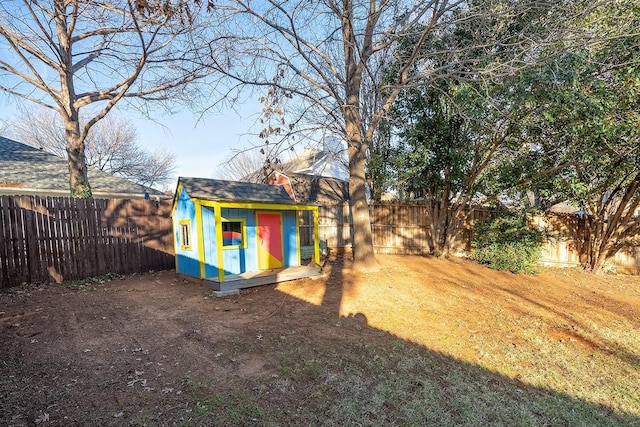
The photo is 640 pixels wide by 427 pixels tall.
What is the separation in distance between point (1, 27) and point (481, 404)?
466 inches

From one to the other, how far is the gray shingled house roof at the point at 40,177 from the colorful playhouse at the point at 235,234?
639cm

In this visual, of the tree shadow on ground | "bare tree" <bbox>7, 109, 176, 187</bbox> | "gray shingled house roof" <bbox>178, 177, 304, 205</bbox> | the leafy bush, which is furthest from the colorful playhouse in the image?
"bare tree" <bbox>7, 109, 176, 187</bbox>

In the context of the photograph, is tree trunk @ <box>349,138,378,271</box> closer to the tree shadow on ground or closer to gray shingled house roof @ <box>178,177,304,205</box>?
gray shingled house roof @ <box>178,177,304,205</box>

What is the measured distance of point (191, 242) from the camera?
7508 mm

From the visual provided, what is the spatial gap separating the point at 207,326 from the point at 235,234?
2.94 metres

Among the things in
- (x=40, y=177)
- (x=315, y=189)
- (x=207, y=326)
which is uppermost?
(x=40, y=177)

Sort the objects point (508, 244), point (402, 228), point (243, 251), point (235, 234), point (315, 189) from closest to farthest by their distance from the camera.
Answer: point (235, 234) → point (243, 251) → point (508, 244) → point (402, 228) → point (315, 189)

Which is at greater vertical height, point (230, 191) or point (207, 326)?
point (230, 191)

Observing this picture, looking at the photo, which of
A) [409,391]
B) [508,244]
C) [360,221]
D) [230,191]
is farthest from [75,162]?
[508,244]

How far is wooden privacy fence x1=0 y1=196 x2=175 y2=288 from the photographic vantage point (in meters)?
6.56

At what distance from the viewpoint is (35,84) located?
8250 mm

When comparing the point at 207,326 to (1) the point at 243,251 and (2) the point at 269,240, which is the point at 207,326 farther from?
(2) the point at 269,240

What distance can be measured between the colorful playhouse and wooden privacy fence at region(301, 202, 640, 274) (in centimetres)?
447

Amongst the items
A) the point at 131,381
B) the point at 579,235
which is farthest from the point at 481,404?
the point at 579,235
